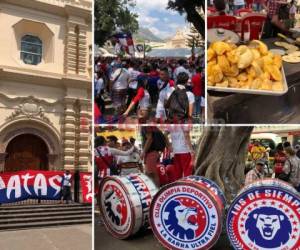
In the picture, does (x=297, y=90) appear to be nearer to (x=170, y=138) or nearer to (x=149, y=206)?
(x=170, y=138)

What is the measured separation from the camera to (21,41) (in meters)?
17.2

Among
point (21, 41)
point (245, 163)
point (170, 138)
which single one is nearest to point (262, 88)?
point (245, 163)

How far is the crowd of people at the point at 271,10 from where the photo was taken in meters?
3.17

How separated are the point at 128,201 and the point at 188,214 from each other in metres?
0.43

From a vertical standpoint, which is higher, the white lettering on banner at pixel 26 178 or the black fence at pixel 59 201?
the white lettering on banner at pixel 26 178

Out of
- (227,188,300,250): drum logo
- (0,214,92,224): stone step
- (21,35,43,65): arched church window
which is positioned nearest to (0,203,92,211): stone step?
(0,214,92,224): stone step

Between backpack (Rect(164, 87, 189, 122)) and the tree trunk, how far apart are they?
0.69ft

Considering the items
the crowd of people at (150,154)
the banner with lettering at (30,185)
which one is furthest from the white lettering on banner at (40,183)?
the crowd of people at (150,154)

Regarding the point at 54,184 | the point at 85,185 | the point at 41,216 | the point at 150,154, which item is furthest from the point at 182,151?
the point at 85,185

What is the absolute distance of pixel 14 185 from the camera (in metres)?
13.1

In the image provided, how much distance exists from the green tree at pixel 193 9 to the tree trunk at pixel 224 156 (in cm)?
68

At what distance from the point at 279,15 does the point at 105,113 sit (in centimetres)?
138

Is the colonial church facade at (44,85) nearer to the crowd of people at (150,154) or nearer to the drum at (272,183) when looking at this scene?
the crowd of people at (150,154)

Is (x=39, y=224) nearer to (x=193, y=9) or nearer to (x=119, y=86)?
(x=119, y=86)
